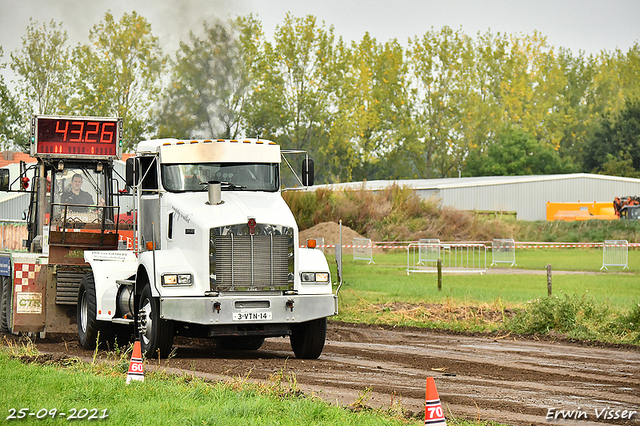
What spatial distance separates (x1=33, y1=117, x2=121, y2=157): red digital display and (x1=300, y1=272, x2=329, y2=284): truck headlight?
5.79 m

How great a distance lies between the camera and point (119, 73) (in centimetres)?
4491

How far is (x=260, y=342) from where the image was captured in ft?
50.0

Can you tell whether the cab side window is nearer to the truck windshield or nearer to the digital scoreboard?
the truck windshield

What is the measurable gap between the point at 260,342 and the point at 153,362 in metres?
3.25

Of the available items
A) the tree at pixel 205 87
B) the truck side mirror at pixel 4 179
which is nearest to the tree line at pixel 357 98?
the tree at pixel 205 87

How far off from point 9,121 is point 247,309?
Result: 46322 millimetres

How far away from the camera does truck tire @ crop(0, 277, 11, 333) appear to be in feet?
51.9

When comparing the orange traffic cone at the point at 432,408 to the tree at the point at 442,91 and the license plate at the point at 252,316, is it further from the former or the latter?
the tree at the point at 442,91

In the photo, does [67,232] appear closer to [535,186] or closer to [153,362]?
[153,362]

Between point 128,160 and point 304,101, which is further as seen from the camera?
point 304,101

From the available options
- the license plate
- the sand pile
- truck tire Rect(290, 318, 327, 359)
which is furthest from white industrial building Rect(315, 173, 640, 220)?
the license plate

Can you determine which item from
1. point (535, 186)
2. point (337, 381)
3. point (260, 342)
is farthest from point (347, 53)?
point (337, 381)

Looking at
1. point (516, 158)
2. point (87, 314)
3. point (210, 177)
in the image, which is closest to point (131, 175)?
point (210, 177)

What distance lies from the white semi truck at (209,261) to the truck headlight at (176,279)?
1 cm
